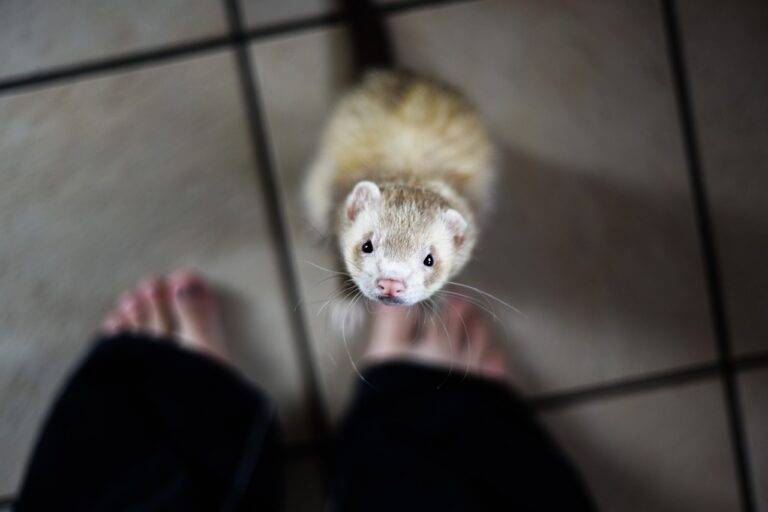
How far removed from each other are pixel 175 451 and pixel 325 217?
1.22 feet

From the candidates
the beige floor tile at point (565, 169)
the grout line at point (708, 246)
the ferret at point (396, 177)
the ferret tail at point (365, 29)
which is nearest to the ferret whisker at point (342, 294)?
the ferret at point (396, 177)

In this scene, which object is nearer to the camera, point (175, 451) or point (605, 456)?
point (175, 451)

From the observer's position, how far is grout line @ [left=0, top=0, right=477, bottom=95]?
2.64 ft

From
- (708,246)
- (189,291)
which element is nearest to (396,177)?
(189,291)

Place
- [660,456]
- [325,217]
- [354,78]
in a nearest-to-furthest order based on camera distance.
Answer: [325,217] → [354,78] → [660,456]

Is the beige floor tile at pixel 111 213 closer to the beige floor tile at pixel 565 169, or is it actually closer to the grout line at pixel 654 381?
the beige floor tile at pixel 565 169

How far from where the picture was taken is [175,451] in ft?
2.58

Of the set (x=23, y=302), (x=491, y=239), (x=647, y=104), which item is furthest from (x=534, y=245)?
(x=23, y=302)

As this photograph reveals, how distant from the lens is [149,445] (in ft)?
2.60

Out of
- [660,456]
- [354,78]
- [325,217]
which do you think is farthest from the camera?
[660,456]

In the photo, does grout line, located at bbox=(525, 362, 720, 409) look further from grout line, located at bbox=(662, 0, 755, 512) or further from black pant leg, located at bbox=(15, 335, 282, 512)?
black pant leg, located at bbox=(15, 335, 282, 512)

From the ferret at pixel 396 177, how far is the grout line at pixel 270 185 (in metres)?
0.06

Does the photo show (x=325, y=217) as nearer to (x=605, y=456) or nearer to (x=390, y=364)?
(x=390, y=364)

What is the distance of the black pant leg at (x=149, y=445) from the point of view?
781 millimetres
